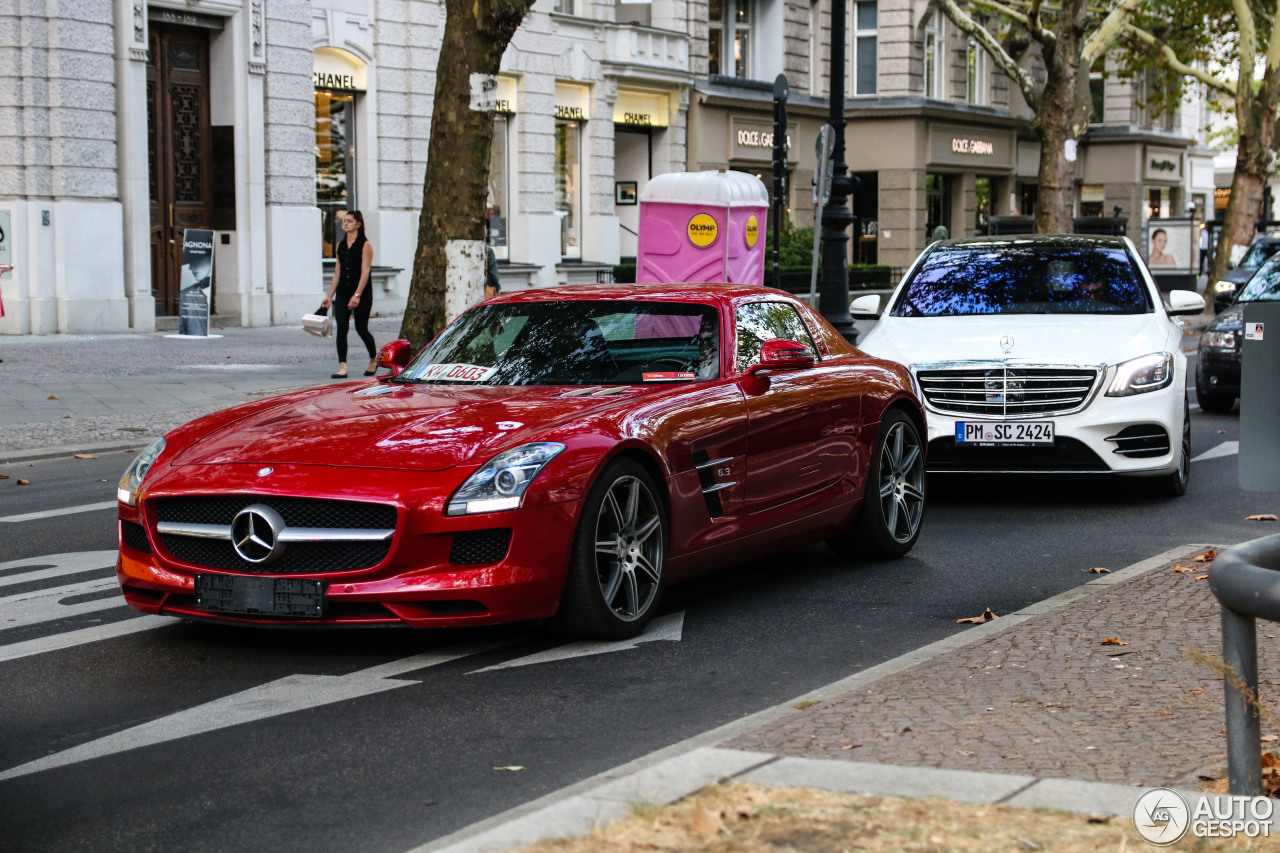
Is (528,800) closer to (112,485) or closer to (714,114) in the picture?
(112,485)

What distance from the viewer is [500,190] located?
33.7 m

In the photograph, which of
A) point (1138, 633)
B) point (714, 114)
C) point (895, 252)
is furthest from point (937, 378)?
point (895, 252)

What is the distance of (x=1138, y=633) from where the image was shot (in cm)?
636

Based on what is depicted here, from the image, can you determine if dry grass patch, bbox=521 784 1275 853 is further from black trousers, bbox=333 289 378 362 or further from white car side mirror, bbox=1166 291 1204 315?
black trousers, bbox=333 289 378 362

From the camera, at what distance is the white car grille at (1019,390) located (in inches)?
401

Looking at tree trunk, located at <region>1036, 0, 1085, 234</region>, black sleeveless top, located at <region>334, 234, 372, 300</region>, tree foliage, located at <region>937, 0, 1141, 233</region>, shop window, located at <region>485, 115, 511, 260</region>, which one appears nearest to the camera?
black sleeveless top, located at <region>334, 234, 372, 300</region>

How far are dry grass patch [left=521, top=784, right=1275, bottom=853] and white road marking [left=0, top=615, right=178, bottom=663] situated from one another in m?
3.41

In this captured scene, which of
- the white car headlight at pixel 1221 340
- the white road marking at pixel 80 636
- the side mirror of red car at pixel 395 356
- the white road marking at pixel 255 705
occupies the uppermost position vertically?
the side mirror of red car at pixel 395 356

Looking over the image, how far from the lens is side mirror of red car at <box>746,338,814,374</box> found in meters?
7.45

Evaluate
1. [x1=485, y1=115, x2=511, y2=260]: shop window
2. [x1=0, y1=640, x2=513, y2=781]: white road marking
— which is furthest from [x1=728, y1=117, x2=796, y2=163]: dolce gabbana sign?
[x1=0, y1=640, x2=513, y2=781]: white road marking

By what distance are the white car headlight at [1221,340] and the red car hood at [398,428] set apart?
1051 cm

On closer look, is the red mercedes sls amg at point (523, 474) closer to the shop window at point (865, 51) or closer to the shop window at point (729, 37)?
the shop window at point (729, 37)

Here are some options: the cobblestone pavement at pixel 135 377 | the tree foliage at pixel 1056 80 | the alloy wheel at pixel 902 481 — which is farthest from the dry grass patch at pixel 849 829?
the tree foliage at pixel 1056 80

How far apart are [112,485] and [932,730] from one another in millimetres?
7687
